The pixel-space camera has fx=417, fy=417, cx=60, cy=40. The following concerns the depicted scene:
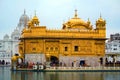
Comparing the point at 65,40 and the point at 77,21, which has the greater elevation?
the point at 77,21

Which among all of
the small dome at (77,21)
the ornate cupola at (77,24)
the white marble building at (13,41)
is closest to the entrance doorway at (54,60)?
the ornate cupola at (77,24)

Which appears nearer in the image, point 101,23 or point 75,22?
point 101,23

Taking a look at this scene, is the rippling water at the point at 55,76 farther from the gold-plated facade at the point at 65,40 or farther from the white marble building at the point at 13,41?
the white marble building at the point at 13,41

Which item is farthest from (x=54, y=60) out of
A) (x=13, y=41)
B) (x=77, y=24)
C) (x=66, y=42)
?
(x=13, y=41)

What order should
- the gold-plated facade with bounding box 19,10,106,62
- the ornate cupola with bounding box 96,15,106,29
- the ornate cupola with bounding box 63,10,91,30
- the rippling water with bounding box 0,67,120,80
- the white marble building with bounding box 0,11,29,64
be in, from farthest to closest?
the white marble building with bounding box 0,11,29,64 → the ornate cupola with bounding box 63,10,91,30 → the ornate cupola with bounding box 96,15,106,29 → the gold-plated facade with bounding box 19,10,106,62 → the rippling water with bounding box 0,67,120,80

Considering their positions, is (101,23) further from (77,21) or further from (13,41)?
(13,41)

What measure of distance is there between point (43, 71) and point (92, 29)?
51.2 feet

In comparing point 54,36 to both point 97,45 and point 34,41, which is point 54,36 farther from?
point 97,45

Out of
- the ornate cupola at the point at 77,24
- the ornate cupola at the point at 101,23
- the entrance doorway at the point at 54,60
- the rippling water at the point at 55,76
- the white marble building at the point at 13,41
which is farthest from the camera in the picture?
the white marble building at the point at 13,41

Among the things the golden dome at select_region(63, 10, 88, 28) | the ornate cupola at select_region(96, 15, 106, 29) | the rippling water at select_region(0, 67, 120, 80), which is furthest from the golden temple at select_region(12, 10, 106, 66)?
the rippling water at select_region(0, 67, 120, 80)

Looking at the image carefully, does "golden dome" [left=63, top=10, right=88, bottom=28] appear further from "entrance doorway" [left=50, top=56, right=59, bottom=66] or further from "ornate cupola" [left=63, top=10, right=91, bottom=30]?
"entrance doorway" [left=50, top=56, right=59, bottom=66]

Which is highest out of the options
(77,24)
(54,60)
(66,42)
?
(77,24)

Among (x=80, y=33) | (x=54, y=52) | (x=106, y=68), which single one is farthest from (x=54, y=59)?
(x=106, y=68)

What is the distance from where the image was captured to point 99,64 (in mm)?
61281
